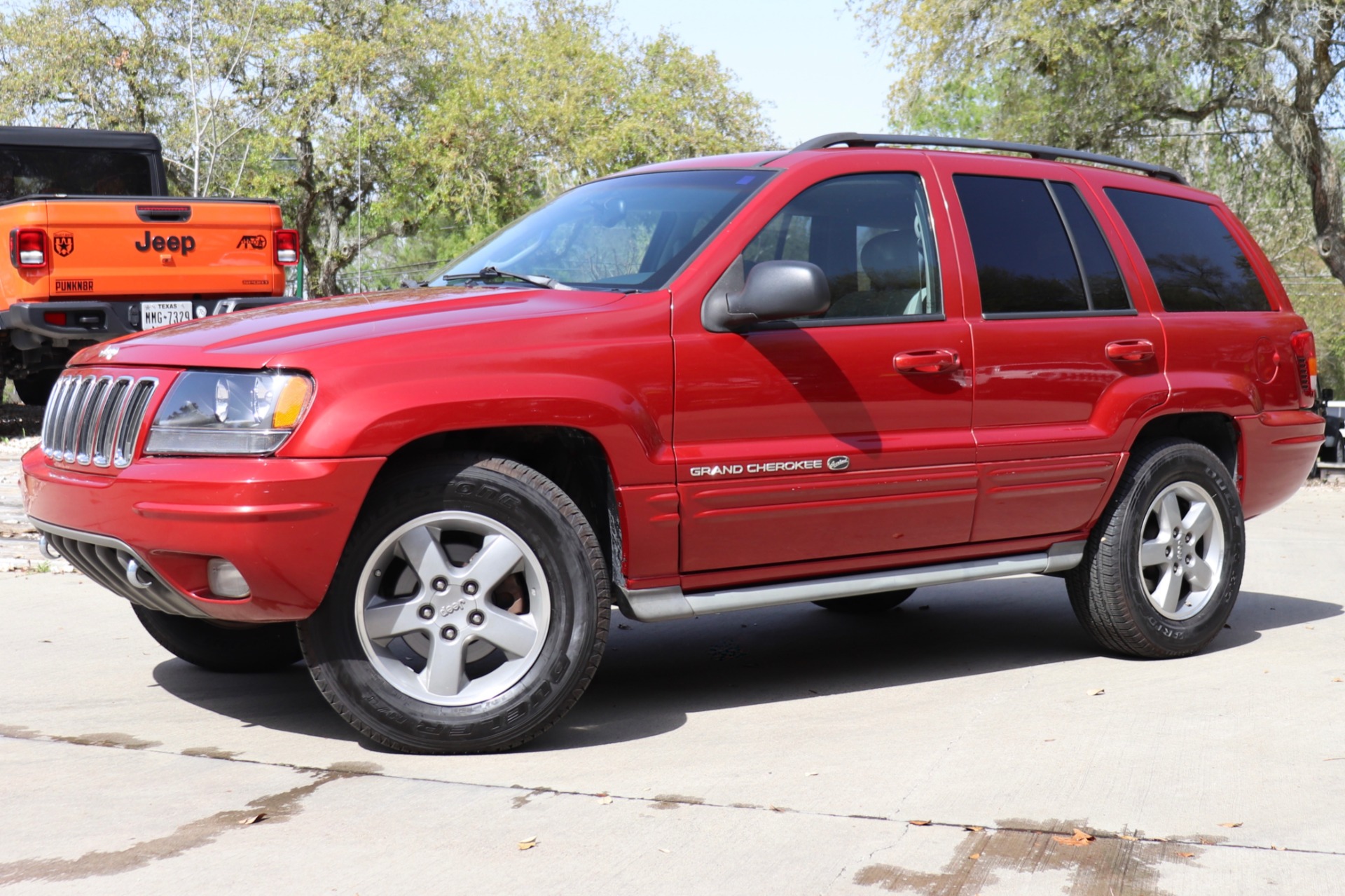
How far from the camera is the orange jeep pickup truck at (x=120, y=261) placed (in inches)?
478

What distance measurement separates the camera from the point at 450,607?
4.13 meters

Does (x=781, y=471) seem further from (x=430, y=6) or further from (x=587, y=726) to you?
(x=430, y=6)

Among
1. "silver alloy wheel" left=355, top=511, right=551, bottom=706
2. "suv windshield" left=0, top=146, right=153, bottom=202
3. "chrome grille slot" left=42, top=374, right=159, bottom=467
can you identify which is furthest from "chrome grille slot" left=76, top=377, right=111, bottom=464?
"suv windshield" left=0, top=146, right=153, bottom=202

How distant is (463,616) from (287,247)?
9.67 m

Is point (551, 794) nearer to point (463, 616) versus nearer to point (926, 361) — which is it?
point (463, 616)

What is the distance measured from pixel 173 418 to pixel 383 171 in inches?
1267

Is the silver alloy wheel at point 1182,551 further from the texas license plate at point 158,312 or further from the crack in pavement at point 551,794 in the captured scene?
the texas license plate at point 158,312

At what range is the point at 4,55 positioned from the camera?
1319 inches

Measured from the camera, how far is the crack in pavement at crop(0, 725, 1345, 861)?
11.5ft

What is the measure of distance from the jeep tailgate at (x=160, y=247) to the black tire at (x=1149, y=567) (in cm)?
929

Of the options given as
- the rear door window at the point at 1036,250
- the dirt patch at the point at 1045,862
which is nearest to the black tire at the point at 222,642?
the dirt patch at the point at 1045,862

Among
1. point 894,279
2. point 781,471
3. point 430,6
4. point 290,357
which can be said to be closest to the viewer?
point 290,357

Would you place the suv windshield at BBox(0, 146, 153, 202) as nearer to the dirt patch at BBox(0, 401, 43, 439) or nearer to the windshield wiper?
the dirt patch at BBox(0, 401, 43, 439)

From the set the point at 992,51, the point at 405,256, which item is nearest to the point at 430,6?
the point at 992,51
